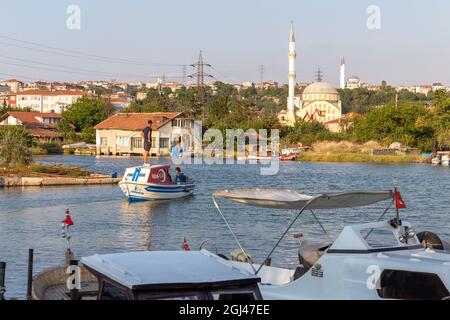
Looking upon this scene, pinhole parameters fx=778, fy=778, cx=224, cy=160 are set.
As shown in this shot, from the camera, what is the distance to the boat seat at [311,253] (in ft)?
39.4

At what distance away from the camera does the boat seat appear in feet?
39.4

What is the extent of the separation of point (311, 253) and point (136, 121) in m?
75.4

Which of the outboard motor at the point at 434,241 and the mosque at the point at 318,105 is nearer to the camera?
the outboard motor at the point at 434,241

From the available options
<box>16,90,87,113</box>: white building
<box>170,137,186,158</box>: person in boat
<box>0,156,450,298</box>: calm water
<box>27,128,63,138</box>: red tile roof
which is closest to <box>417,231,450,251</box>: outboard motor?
<box>0,156,450,298</box>: calm water

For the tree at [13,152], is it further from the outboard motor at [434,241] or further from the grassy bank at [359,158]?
the grassy bank at [359,158]

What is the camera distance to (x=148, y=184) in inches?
1344

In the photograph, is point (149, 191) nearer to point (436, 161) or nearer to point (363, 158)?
point (363, 158)

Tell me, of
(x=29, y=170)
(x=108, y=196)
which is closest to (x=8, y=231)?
(x=108, y=196)

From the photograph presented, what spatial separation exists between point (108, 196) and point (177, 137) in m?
49.8

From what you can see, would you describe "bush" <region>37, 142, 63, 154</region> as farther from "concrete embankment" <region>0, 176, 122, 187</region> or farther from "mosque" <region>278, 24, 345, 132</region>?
"mosque" <region>278, 24, 345, 132</region>

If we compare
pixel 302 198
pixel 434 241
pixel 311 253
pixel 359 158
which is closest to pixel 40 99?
pixel 359 158
